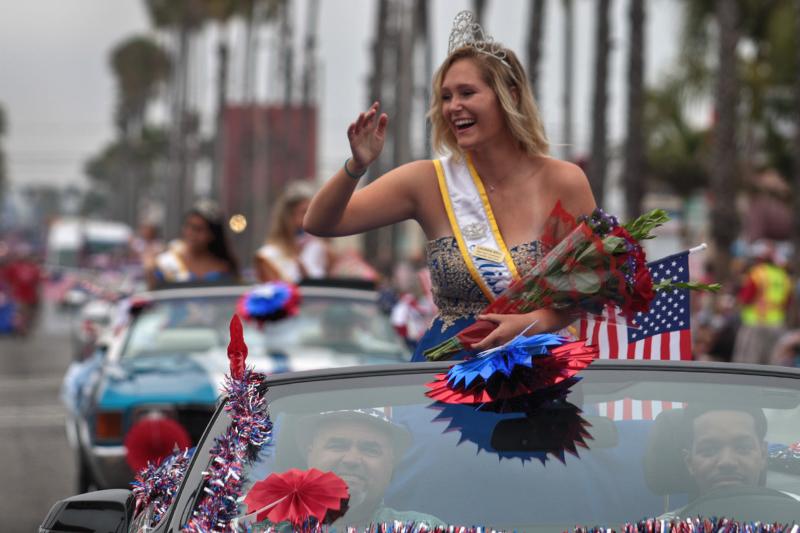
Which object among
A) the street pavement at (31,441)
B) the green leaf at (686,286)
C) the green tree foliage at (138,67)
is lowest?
the street pavement at (31,441)

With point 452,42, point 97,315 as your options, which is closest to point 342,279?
point 97,315

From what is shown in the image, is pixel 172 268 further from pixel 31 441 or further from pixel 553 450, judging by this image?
pixel 553 450

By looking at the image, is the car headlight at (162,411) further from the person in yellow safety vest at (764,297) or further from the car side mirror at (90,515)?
the person in yellow safety vest at (764,297)

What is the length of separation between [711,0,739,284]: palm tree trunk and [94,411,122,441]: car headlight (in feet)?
45.1

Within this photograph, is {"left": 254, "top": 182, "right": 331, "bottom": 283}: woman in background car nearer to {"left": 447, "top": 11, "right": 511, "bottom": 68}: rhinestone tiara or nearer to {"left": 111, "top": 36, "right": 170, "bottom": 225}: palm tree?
{"left": 447, "top": 11, "right": 511, "bottom": 68}: rhinestone tiara

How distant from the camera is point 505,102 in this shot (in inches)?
199

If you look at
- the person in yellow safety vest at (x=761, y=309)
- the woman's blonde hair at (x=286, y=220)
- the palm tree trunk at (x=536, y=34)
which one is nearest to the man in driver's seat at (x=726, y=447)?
the woman's blonde hair at (x=286, y=220)

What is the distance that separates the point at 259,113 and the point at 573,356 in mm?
Result: 75864

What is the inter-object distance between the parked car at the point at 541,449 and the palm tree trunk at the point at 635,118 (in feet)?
62.0

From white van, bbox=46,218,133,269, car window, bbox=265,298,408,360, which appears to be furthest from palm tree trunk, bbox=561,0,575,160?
white van, bbox=46,218,133,269

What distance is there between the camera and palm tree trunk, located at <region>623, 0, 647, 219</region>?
22.5m

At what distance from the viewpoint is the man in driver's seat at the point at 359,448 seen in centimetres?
366

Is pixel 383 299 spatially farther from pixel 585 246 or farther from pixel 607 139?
pixel 607 139

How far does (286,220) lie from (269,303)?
210 cm
